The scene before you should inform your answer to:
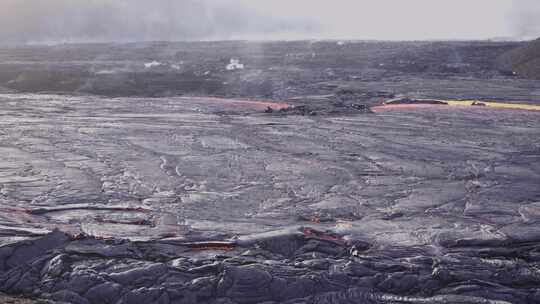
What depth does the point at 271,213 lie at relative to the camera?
911 cm

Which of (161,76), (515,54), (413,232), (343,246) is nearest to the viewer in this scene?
(343,246)

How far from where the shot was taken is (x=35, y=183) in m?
10.7

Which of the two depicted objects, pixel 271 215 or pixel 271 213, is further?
pixel 271 213

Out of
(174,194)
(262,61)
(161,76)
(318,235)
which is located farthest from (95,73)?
(318,235)

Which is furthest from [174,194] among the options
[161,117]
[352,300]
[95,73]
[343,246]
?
[95,73]

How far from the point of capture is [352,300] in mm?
6402

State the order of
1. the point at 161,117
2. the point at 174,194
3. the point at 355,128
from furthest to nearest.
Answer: the point at 161,117, the point at 355,128, the point at 174,194

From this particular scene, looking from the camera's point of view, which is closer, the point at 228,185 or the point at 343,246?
the point at 343,246

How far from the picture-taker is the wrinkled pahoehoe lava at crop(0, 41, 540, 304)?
671 centimetres

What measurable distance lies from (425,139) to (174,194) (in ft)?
26.7

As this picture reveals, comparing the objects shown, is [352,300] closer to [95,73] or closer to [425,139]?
[425,139]

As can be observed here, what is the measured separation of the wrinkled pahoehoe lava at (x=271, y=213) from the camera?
264 inches

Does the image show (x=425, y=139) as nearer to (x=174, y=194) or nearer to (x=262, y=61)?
(x=174, y=194)

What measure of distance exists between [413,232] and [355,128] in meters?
9.57
